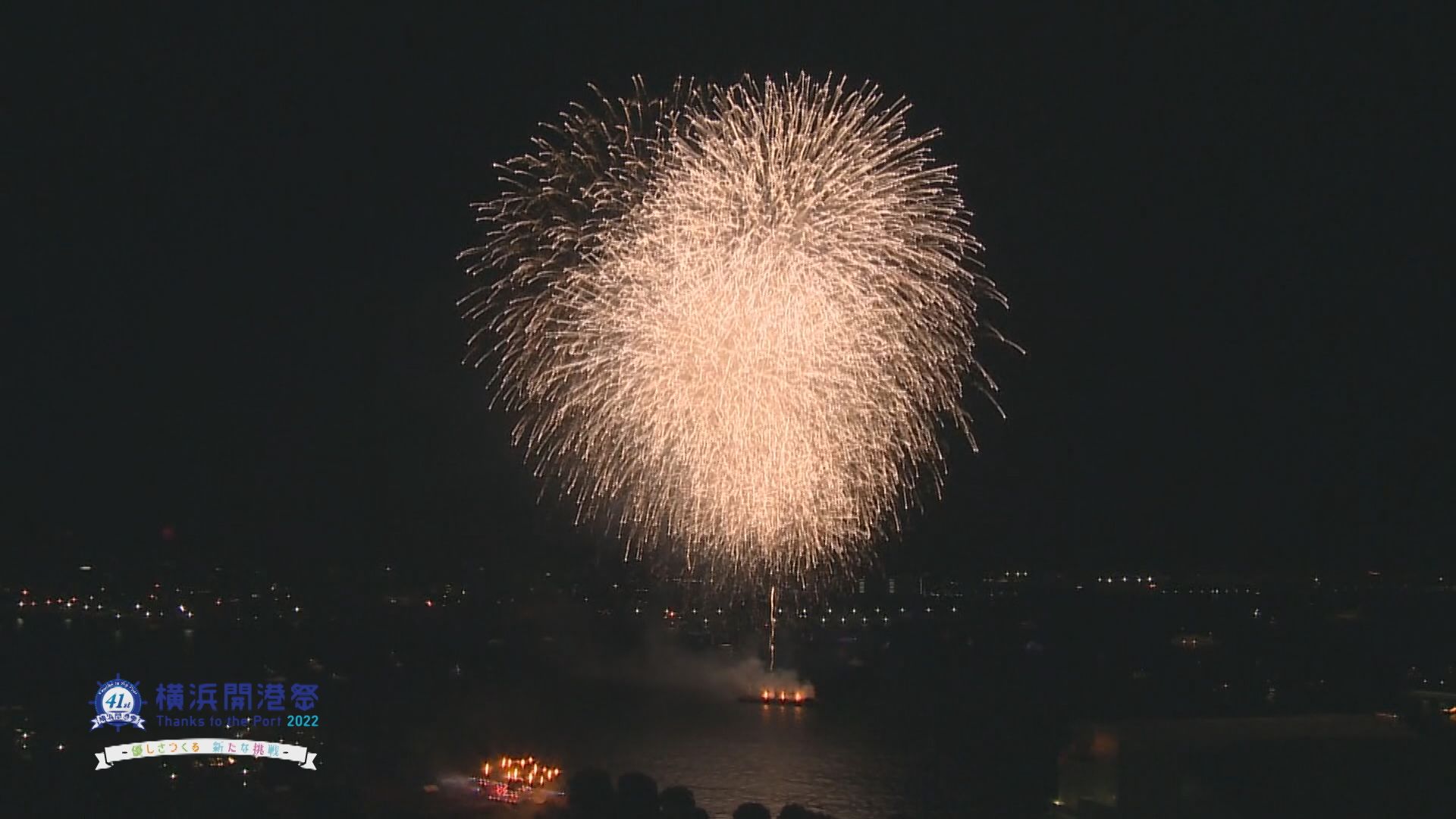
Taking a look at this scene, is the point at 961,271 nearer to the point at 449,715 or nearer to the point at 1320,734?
the point at 1320,734

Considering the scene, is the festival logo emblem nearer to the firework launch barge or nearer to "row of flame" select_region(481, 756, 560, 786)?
"row of flame" select_region(481, 756, 560, 786)

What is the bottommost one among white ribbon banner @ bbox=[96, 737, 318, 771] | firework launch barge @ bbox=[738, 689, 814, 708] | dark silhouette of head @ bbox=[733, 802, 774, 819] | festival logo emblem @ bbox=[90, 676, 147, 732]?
firework launch barge @ bbox=[738, 689, 814, 708]

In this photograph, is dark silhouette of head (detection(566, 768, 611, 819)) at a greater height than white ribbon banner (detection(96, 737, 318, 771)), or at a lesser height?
lesser

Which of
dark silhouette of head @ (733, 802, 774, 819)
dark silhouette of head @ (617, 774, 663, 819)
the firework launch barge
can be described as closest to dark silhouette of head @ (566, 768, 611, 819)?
dark silhouette of head @ (617, 774, 663, 819)

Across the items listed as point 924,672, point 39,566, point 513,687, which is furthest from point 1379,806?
point 39,566

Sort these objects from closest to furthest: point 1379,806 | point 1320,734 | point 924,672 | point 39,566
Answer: point 1379,806 → point 1320,734 → point 924,672 → point 39,566

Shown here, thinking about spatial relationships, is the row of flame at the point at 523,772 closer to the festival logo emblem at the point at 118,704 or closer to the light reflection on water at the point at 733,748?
the light reflection on water at the point at 733,748
